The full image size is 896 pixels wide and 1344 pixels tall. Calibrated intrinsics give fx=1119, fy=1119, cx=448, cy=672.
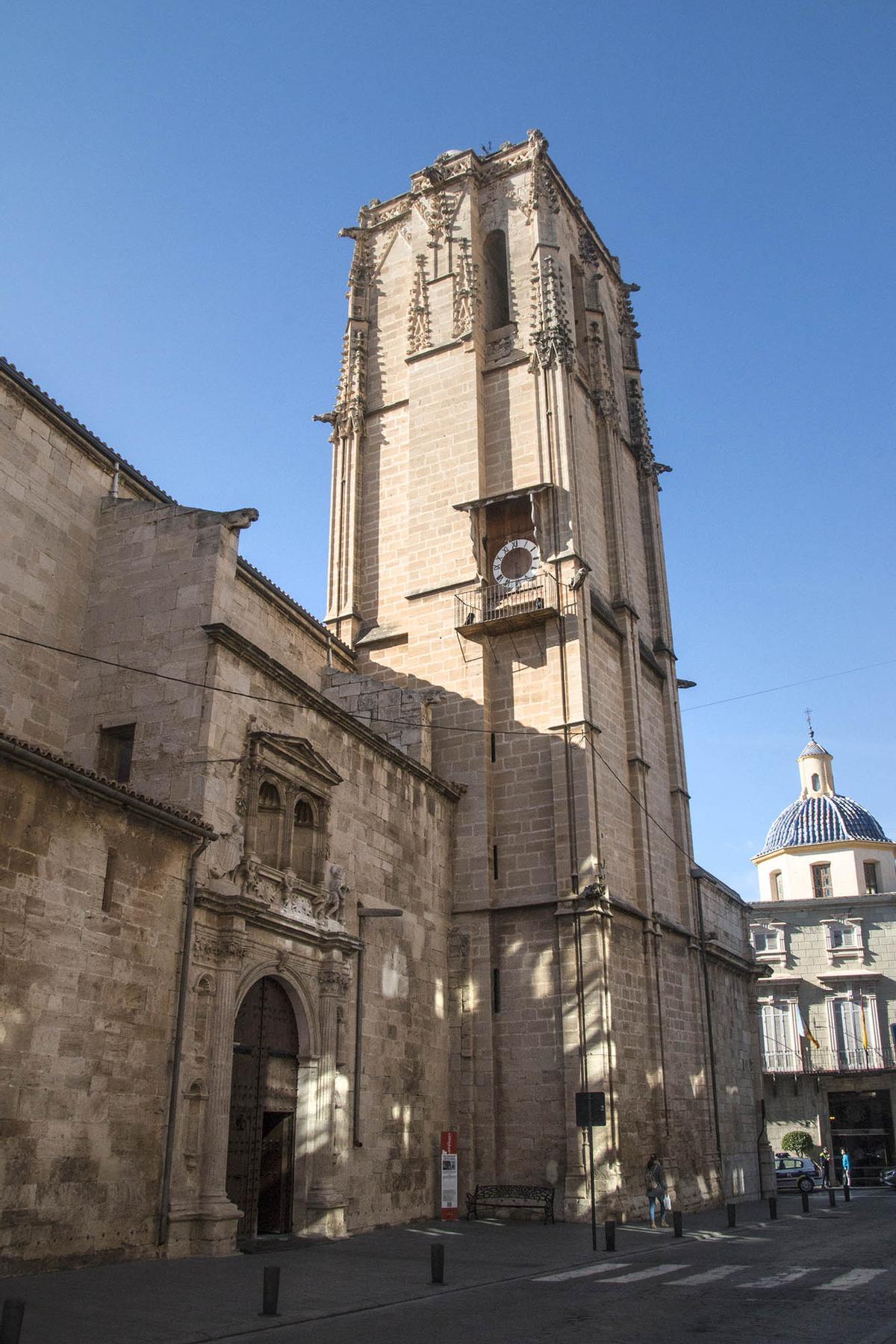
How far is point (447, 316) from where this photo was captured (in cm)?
3069

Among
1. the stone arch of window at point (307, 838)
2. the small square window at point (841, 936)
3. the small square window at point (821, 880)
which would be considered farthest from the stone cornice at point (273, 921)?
the small square window at point (821, 880)

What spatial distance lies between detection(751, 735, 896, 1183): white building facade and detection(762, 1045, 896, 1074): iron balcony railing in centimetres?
4

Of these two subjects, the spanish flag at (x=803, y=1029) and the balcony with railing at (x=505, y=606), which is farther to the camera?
the spanish flag at (x=803, y=1029)

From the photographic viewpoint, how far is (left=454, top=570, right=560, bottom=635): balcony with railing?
25.6 metres

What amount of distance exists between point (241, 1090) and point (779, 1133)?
1615 inches

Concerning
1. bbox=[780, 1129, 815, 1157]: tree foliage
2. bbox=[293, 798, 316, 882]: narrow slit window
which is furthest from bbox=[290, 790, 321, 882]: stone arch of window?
bbox=[780, 1129, 815, 1157]: tree foliage

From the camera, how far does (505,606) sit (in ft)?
85.6

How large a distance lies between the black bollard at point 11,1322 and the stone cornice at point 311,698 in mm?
9878

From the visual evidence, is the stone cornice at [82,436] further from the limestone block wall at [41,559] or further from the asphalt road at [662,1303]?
the asphalt road at [662,1303]

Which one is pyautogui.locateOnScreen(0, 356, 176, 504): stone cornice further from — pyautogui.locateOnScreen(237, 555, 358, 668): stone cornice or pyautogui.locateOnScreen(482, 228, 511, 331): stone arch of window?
pyautogui.locateOnScreen(482, 228, 511, 331): stone arch of window

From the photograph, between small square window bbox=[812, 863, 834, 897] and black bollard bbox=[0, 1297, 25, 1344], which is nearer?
black bollard bbox=[0, 1297, 25, 1344]

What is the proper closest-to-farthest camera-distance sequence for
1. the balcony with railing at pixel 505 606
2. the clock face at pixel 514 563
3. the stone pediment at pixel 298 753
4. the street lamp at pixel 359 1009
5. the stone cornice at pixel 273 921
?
1. the stone cornice at pixel 273 921
2. the stone pediment at pixel 298 753
3. the street lamp at pixel 359 1009
4. the balcony with railing at pixel 505 606
5. the clock face at pixel 514 563

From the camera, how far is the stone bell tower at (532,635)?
74.0 feet

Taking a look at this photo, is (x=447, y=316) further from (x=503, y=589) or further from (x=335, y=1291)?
(x=335, y=1291)
